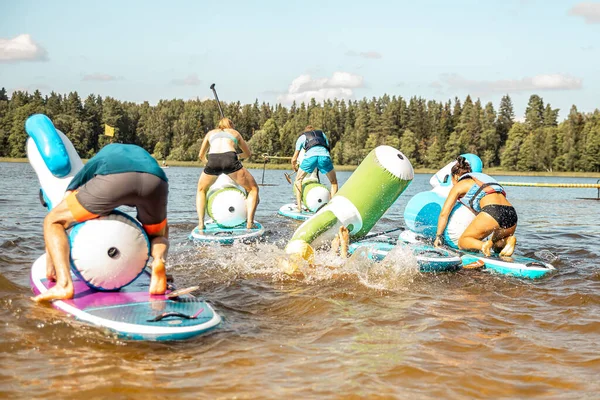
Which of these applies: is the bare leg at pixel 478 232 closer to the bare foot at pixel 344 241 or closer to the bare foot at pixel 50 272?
the bare foot at pixel 344 241

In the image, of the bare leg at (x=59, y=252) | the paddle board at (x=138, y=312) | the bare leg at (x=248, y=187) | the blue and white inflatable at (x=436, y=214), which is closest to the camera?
the paddle board at (x=138, y=312)

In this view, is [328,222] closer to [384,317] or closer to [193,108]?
[384,317]

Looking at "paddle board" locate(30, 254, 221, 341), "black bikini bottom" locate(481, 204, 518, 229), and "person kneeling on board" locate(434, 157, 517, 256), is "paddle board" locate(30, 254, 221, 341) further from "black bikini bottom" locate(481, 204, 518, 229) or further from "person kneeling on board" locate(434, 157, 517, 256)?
"black bikini bottom" locate(481, 204, 518, 229)

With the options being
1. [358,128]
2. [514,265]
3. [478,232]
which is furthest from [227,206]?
[358,128]

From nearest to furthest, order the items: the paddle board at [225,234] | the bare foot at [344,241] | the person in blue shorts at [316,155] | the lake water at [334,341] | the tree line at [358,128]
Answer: the lake water at [334,341], the bare foot at [344,241], the paddle board at [225,234], the person in blue shorts at [316,155], the tree line at [358,128]

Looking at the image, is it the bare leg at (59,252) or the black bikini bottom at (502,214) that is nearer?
the bare leg at (59,252)

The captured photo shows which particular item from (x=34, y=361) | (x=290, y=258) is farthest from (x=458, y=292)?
(x=34, y=361)

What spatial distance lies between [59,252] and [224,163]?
17.8 ft

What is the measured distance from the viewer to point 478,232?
846 cm

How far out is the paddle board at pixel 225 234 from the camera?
33.1 feet

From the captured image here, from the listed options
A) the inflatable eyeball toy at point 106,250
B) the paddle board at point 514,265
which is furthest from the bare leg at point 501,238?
the inflatable eyeball toy at point 106,250

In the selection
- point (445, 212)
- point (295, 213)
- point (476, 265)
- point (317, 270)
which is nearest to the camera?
point (317, 270)

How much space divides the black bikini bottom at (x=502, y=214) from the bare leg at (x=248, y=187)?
420 cm

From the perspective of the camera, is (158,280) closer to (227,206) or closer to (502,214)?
(502,214)
